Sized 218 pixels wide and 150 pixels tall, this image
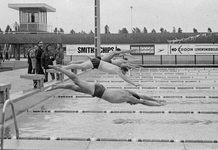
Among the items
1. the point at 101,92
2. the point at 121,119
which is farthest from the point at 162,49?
the point at 101,92

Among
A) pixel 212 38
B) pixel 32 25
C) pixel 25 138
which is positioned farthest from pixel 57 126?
pixel 32 25

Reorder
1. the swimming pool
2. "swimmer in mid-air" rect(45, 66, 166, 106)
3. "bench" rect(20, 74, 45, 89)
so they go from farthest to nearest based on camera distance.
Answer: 1. "bench" rect(20, 74, 45, 89)
2. the swimming pool
3. "swimmer in mid-air" rect(45, 66, 166, 106)

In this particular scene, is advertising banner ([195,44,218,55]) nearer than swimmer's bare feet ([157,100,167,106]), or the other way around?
swimmer's bare feet ([157,100,167,106])

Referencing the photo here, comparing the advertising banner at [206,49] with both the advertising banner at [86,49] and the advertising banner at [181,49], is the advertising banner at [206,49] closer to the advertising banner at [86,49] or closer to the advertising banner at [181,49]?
the advertising banner at [181,49]

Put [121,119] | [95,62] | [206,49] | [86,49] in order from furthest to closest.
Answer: [86,49] → [206,49] → [121,119] → [95,62]

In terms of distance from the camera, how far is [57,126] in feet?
31.6

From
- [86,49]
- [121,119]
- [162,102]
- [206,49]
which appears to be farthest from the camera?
[86,49]

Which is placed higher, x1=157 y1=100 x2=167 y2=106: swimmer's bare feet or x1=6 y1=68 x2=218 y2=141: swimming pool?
x1=157 y1=100 x2=167 y2=106: swimmer's bare feet

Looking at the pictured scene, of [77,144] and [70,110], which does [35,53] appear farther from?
[77,144]

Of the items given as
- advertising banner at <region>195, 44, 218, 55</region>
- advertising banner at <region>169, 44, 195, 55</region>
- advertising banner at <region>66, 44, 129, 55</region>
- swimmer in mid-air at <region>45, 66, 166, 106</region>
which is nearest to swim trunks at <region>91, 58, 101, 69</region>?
swimmer in mid-air at <region>45, 66, 166, 106</region>

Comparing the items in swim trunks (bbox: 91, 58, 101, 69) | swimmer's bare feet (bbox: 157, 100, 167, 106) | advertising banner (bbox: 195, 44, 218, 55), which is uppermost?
advertising banner (bbox: 195, 44, 218, 55)

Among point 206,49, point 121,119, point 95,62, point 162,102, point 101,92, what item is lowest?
point 121,119

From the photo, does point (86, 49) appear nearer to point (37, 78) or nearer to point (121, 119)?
point (37, 78)

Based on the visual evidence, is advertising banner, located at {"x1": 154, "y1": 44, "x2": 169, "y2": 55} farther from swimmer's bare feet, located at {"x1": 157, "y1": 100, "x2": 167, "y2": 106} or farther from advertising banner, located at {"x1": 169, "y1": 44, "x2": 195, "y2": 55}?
swimmer's bare feet, located at {"x1": 157, "y1": 100, "x2": 167, "y2": 106}
